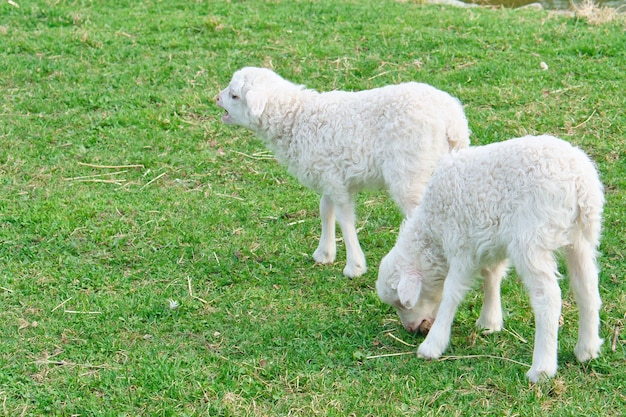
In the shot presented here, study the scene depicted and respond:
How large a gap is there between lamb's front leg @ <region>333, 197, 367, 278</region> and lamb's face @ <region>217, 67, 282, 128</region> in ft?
3.09

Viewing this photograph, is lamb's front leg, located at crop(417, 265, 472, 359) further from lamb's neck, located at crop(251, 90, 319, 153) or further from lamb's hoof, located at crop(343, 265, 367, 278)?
lamb's neck, located at crop(251, 90, 319, 153)

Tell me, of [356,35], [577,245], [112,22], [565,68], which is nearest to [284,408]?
[577,245]

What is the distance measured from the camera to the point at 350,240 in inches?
265

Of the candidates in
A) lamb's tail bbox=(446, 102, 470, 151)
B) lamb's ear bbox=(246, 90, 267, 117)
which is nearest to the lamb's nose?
lamb's tail bbox=(446, 102, 470, 151)

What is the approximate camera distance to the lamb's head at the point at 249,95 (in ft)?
22.9

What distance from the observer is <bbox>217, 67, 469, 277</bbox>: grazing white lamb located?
6.29 metres

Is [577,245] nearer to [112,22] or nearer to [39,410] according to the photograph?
[39,410]

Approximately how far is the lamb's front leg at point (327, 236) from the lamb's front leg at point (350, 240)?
0.21 meters

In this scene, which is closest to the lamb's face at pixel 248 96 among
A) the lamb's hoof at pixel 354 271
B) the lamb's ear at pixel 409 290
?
the lamb's hoof at pixel 354 271

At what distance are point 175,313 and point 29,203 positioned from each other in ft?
7.70

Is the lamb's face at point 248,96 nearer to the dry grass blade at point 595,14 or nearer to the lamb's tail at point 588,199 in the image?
the lamb's tail at point 588,199

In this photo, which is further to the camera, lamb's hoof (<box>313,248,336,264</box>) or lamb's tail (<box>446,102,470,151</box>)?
lamb's hoof (<box>313,248,336,264</box>)

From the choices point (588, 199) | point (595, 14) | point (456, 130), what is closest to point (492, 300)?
point (588, 199)

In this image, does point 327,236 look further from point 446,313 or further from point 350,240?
point 446,313
